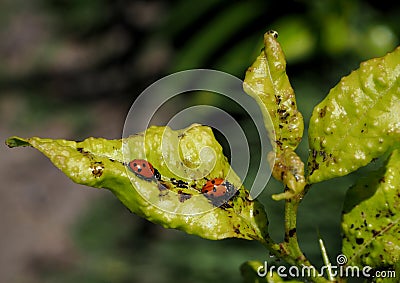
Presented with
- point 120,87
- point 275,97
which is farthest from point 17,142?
point 120,87

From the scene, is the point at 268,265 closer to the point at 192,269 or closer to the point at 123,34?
the point at 192,269

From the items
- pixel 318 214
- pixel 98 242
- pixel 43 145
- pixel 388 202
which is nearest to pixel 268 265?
pixel 388 202

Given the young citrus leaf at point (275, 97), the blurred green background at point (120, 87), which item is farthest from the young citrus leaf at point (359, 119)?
the blurred green background at point (120, 87)

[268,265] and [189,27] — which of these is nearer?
[268,265]

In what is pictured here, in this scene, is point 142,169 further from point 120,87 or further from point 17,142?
point 120,87

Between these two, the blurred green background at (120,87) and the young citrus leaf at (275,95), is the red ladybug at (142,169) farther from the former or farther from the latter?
the blurred green background at (120,87)

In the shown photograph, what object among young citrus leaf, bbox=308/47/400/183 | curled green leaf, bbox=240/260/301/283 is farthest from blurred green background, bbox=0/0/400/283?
young citrus leaf, bbox=308/47/400/183
